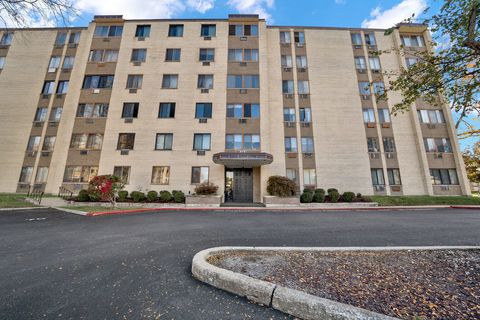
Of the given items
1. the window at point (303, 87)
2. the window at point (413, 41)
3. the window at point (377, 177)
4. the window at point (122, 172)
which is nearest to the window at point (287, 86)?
the window at point (303, 87)

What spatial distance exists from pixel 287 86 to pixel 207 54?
31.1 feet

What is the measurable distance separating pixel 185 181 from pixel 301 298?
656 inches

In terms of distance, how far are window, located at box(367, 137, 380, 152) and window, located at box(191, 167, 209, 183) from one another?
1655 centimetres

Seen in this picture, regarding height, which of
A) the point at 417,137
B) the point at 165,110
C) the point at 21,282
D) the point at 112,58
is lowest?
the point at 21,282

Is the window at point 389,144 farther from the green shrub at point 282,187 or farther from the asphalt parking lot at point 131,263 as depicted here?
the asphalt parking lot at point 131,263

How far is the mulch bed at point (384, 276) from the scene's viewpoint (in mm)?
2375

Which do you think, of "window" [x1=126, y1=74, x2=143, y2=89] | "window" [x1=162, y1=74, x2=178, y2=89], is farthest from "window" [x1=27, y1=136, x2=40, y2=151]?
"window" [x1=162, y1=74, x2=178, y2=89]

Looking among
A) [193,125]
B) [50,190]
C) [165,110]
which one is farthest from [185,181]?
[50,190]

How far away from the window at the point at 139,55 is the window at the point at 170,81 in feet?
11.2

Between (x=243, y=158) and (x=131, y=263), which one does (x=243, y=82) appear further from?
(x=131, y=263)

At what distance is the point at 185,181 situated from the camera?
58.8 ft

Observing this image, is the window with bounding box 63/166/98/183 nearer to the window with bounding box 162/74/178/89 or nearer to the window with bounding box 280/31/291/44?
the window with bounding box 162/74/178/89

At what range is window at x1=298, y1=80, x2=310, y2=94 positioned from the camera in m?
20.7

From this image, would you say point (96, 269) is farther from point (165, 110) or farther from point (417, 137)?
point (417, 137)
